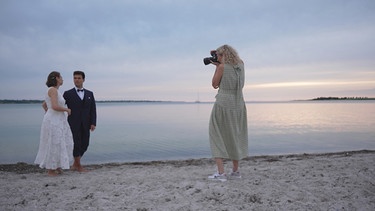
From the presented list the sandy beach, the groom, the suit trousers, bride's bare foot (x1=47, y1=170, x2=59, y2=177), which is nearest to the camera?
the sandy beach

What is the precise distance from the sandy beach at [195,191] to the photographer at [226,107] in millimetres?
532

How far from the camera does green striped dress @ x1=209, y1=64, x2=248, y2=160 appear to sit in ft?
16.4

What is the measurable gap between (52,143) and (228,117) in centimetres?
337

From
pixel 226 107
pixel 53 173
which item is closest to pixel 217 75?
pixel 226 107

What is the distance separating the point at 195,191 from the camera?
15.0 feet

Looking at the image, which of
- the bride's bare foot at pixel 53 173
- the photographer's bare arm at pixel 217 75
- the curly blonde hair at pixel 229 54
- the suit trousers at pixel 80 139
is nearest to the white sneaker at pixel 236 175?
the photographer's bare arm at pixel 217 75

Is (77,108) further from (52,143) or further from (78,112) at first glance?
(52,143)

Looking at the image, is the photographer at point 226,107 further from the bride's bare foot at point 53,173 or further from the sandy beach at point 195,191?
the bride's bare foot at point 53,173

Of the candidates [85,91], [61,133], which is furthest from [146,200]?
[85,91]

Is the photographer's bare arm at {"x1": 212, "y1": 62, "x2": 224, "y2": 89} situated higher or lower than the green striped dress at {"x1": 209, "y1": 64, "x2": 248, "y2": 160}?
higher

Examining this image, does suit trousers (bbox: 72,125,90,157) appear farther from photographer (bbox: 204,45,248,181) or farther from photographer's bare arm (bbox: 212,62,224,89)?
photographer's bare arm (bbox: 212,62,224,89)

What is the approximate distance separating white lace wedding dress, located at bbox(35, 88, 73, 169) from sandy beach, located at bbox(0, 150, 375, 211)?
295 millimetres

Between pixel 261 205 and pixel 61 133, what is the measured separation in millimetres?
3952

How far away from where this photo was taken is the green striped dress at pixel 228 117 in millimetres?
5008
